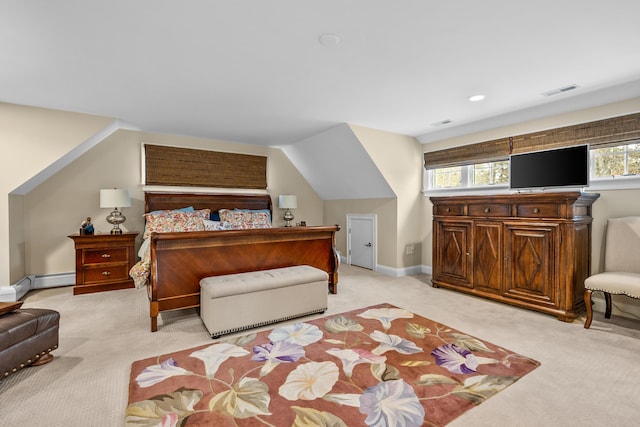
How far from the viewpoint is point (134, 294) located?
154 inches

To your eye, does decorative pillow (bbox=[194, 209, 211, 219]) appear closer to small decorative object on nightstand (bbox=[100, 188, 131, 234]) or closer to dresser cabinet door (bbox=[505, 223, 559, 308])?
small decorative object on nightstand (bbox=[100, 188, 131, 234])

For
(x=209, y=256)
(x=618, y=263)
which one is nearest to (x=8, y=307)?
(x=209, y=256)

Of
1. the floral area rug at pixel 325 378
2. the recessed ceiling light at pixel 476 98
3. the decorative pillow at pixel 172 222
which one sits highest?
the recessed ceiling light at pixel 476 98

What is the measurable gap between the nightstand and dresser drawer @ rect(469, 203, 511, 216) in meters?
4.45

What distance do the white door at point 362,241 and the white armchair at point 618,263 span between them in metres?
2.92

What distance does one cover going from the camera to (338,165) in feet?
17.1

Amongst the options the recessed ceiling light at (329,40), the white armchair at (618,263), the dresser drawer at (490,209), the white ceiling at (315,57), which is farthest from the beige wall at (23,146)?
the white armchair at (618,263)

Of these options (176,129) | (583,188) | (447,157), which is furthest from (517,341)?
(176,129)

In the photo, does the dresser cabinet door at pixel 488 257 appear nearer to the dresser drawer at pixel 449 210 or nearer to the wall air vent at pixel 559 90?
the dresser drawer at pixel 449 210

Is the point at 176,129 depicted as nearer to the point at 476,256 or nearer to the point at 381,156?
the point at 381,156

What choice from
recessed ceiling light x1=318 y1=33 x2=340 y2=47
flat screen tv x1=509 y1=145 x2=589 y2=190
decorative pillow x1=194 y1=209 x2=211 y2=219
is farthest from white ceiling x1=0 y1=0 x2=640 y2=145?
decorative pillow x1=194 y1=209 x2=211 y2=219

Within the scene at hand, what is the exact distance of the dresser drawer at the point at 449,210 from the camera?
3852 millimetres

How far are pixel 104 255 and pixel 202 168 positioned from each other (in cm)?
194

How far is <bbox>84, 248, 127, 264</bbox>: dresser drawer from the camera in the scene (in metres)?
3.95
